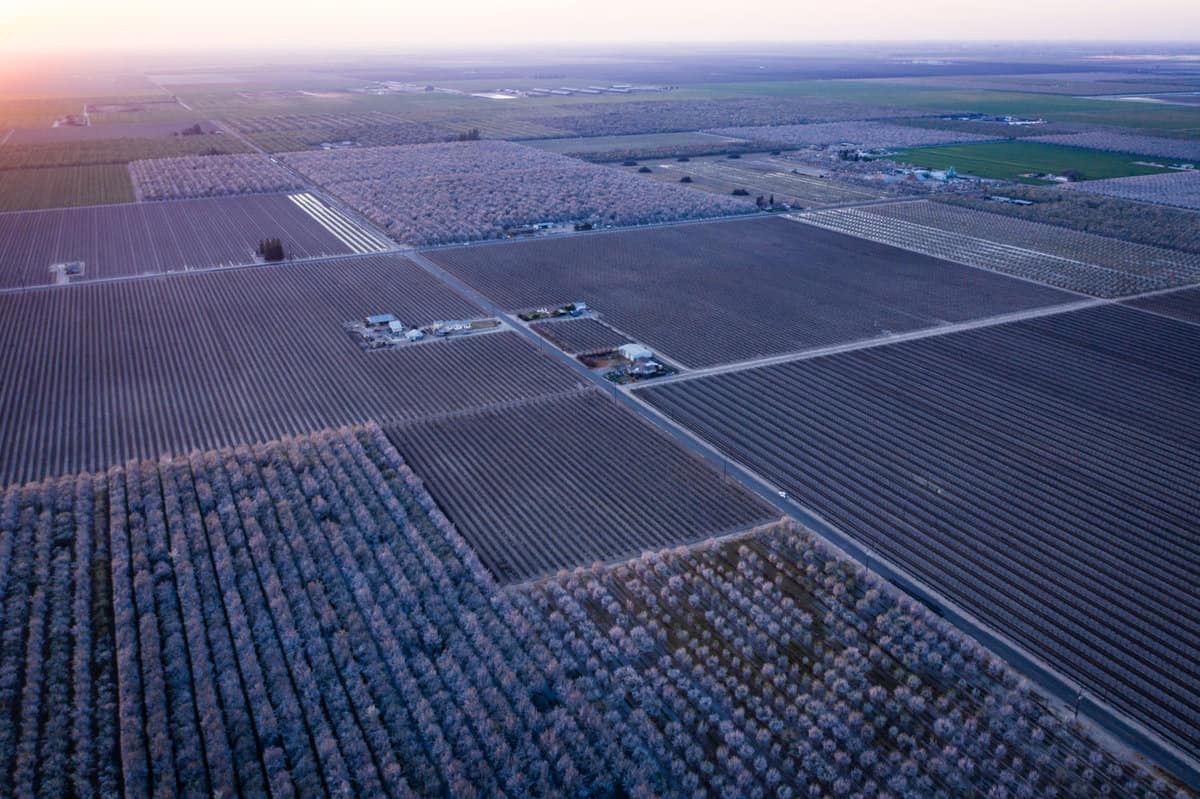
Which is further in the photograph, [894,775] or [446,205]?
[446,205]

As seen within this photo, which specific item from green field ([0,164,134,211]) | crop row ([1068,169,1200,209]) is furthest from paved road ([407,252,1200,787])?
crop row ([1068,169,1200,209])

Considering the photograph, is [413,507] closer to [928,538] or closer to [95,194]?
[928,538]

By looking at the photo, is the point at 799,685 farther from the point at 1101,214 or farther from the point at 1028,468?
the point at 1101,214

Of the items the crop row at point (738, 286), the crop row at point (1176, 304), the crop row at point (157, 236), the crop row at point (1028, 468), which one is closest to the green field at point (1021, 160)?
the crop row at point (738, 286)

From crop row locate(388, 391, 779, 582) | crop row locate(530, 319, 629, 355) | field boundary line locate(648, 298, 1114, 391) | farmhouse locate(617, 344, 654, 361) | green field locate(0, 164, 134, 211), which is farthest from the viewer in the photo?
green field locate(0, 164, 134, 211)

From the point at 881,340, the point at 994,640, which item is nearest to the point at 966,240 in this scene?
the point at 881,340

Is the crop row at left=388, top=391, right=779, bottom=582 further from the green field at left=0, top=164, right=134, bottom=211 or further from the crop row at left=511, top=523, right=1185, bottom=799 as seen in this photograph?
the green field at left=0, top=164, right=134, bottom=211

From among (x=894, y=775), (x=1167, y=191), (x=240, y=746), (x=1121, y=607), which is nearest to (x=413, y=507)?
(x=240, y=746)
